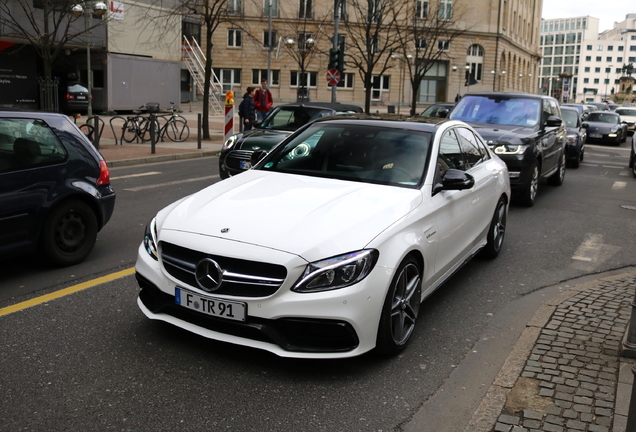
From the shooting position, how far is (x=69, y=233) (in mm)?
6469

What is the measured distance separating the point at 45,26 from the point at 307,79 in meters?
54.1

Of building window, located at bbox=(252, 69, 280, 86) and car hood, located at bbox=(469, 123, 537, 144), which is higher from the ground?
building window, located at bbox=(252, 69, 280, 86)

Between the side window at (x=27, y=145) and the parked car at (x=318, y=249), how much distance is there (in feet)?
6.32

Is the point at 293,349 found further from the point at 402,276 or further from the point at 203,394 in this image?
the point at 402,276

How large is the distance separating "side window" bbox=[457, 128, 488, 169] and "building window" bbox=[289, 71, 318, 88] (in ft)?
212

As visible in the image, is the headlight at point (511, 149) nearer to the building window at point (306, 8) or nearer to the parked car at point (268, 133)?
the parked car at point (268, 133)

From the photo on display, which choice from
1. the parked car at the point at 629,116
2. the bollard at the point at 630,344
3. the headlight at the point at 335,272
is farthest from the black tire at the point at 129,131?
the parked car at the point at 629,116

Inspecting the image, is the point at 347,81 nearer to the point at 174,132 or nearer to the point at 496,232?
the point at 174,132

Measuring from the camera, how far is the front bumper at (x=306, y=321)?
3885 mm

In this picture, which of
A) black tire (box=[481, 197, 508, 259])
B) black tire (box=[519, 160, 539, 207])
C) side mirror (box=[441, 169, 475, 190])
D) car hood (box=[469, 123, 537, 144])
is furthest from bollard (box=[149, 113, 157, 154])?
side mirror (box=[441, 169, 475, 190])

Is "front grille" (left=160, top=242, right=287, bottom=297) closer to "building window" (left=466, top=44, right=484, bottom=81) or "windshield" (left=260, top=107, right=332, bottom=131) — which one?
"windshield" (left=260, top=107, right=332, bottom=131)

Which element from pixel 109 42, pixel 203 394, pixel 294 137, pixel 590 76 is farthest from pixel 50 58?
pixel 590 76

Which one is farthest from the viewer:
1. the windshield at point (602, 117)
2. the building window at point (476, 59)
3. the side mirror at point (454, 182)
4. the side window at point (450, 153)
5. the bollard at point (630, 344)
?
the building window at point (476, 59)

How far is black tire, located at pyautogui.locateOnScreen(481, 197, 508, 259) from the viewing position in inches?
280
